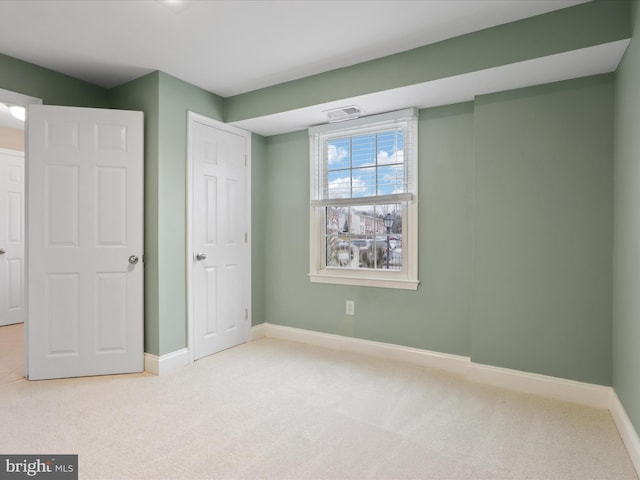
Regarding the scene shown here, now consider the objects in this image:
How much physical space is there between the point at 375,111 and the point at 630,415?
8.88 feet

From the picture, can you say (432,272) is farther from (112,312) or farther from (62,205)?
(62,205)

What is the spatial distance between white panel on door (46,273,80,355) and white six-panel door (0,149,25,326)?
253 centimetres

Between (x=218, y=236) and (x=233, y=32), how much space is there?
1.79m

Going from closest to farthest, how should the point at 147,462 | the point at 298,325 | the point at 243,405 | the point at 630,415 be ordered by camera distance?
the point at 147,462, the point at 630,415, the point at 243,405, the point at 298,325

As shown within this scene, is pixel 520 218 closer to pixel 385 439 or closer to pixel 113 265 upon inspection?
pixel 385 439

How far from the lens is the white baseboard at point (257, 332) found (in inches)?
154

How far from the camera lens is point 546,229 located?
102 inches

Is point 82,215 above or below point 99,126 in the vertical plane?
below

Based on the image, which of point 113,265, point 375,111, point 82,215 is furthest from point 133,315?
point 375,111

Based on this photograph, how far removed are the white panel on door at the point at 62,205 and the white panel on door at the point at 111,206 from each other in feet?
0.52

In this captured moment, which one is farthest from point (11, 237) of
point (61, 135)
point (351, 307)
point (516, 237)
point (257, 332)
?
point (516, 237)

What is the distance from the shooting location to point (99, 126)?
2924 millimetres

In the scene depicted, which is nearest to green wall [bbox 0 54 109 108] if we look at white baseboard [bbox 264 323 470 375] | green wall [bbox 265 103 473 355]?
green wall [bbox 265 103 473 355]

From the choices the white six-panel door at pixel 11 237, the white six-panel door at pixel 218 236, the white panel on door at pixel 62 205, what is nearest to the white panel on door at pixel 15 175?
the white six-panel door at pixel 11 237
